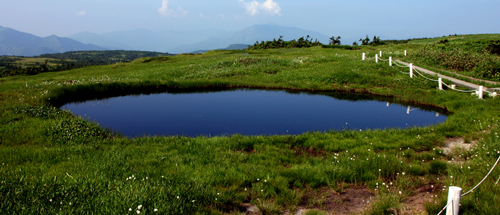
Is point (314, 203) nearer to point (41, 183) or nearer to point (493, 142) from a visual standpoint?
point (41, 183)

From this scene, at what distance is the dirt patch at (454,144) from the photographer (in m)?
9.68

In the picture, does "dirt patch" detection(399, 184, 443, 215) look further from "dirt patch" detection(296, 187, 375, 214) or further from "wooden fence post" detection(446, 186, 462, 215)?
"wooden fence post" detection(446, 186, 462, 215)

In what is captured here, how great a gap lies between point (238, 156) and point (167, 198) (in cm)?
391

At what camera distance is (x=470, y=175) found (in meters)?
7.16

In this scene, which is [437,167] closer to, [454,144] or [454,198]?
[454,144]

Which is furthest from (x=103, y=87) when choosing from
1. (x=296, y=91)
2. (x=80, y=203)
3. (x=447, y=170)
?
(x=447, y=170)

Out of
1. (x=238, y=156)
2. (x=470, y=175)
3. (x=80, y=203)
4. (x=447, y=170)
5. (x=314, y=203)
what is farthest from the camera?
(x=238, y=156)

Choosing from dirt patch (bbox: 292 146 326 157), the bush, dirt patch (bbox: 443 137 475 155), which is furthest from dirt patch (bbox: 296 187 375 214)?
dirt patch (bbox: 443 137 475 155)

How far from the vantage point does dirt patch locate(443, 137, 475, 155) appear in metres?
9.68

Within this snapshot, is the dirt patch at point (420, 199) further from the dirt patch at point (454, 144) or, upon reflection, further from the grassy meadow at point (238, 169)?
the dirt patch at point (454, 144)

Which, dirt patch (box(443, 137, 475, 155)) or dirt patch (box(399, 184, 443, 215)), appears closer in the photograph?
dirt patch (box(399, 184, 443, 215))

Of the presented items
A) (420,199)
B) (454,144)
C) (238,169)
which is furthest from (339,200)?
(454,144)

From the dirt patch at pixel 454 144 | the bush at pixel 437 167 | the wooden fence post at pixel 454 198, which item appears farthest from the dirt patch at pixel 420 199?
the dirt patch at pixel 454 144

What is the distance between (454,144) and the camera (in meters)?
10.4
